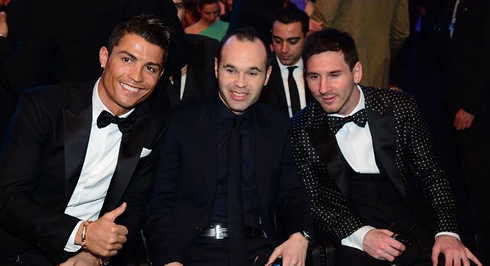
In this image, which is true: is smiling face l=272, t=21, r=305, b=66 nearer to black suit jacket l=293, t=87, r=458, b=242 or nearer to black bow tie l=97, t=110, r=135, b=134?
black suit jacket l=293, t=87, r=458, b=242

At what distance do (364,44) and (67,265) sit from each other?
3200 millimetres

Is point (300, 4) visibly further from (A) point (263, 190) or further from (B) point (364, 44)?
(A) point (263, 190)

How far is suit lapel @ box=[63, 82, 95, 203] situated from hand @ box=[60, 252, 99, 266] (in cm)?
27

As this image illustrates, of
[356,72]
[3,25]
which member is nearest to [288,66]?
[356,72]

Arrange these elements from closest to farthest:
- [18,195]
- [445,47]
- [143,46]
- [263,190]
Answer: [18,195], [143,46], [263,190], [445,47]

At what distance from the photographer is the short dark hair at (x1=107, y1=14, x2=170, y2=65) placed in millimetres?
3371

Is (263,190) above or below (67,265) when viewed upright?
above

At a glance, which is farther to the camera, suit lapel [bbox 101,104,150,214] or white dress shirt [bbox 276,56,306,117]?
white dress shirt [bbox 276,56,306,117]

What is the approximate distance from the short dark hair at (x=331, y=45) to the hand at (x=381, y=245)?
3.02 ft

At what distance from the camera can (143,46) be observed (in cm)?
336

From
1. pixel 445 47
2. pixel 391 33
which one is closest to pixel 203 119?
pixel 391 33

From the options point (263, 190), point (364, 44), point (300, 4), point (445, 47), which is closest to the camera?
point (263, 190)

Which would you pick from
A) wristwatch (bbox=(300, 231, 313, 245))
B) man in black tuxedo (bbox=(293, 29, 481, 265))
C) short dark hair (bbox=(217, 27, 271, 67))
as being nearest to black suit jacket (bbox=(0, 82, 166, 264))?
short dark hair (bbox=(217, 27, 271, 67))

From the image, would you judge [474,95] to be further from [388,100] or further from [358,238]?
[358,238]
